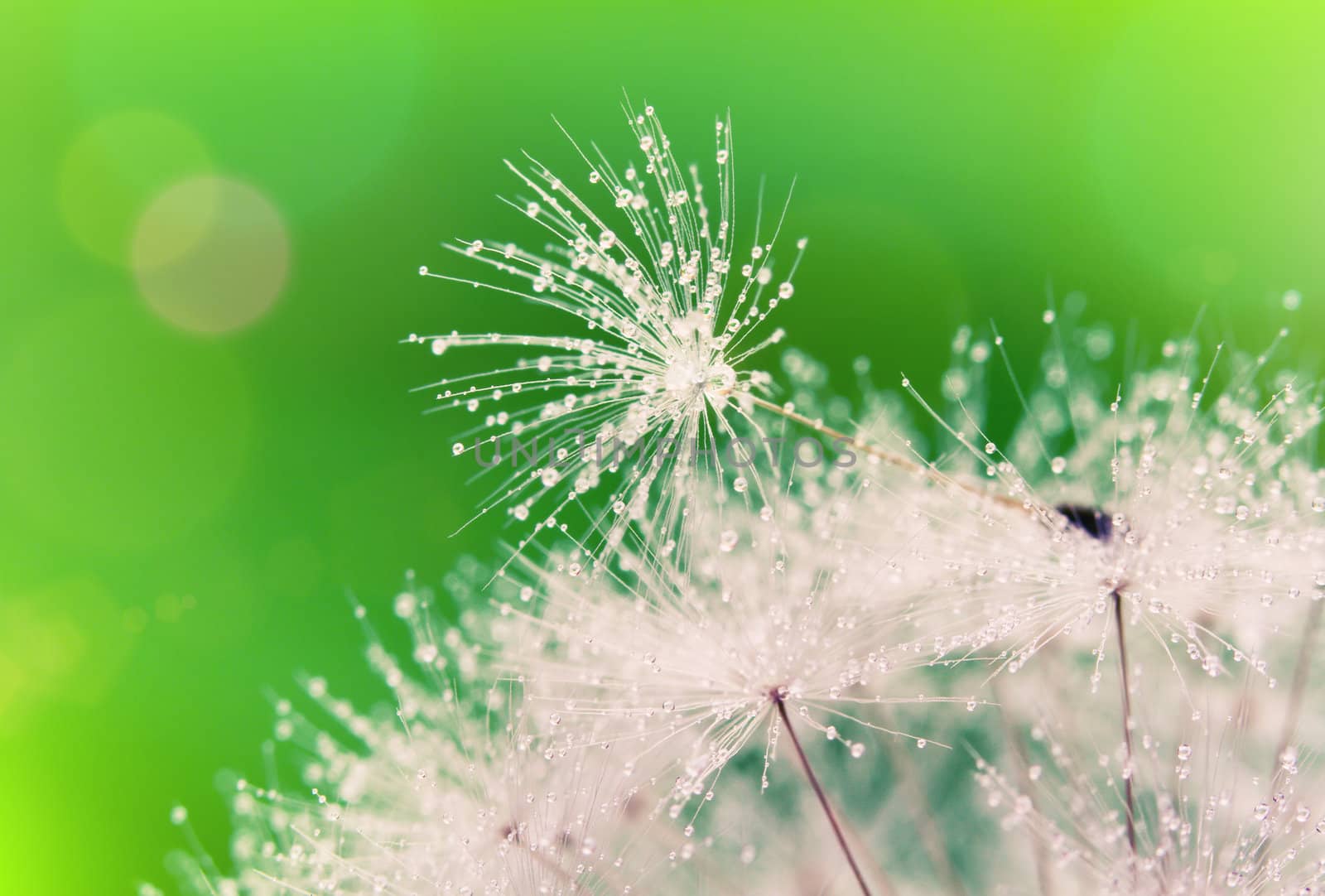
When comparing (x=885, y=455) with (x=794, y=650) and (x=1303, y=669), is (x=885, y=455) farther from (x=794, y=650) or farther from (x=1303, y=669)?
(x=1303, y=669)

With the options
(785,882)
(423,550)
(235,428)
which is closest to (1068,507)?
(785,882)

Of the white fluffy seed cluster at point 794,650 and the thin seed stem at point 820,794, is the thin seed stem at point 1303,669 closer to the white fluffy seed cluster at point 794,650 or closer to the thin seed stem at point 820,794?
the white fluffy seed cluster at point 794,650

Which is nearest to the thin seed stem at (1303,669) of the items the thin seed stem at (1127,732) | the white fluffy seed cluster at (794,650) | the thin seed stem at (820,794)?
the white fluffy seed cluster at (794,650)

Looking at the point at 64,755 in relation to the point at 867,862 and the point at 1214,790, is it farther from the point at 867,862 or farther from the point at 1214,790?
the point at 1214,790

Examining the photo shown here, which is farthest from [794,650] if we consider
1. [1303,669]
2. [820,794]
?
[1303,669]

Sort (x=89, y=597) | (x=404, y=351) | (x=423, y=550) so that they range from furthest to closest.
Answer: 1. (x=404, y=351)
2. (x=89, y=597)
3. (x=423, y=550)

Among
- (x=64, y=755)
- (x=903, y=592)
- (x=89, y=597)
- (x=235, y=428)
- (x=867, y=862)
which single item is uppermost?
(x=235, y=428)

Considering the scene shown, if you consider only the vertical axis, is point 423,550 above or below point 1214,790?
above

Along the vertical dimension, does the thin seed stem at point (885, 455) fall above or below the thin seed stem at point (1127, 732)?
above

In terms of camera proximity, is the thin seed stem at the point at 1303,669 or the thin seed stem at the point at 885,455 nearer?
the thin seed stem at the point at 885,455
